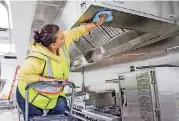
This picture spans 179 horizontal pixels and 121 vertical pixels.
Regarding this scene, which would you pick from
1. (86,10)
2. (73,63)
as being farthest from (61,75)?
(73,63)

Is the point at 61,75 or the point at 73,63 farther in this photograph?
the point at 73,63

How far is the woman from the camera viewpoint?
2162mm

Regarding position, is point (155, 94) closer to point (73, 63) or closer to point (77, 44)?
point (77, 44)

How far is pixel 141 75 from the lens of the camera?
242 centimetres

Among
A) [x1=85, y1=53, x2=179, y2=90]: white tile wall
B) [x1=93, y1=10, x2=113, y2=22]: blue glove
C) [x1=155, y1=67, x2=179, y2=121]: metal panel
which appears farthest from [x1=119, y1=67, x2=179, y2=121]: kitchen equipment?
[x1=93, y1=10, x2=113, y2=22]: blue glove

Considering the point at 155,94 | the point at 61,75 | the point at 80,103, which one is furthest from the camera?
the point at 80,103

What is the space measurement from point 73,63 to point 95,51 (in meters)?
2.12

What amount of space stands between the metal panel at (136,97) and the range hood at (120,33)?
597 millimetres

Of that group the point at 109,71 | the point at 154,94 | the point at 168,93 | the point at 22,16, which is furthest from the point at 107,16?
the point at 109,71

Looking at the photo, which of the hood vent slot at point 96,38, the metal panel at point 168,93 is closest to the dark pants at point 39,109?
the metal panel at point 168,93

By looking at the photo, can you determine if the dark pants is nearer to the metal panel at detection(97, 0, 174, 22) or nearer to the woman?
the woman

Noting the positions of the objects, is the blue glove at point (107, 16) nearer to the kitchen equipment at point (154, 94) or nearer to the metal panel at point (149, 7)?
the metal panel at point (149, 7)

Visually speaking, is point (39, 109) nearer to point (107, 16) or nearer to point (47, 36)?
point (47, 36)

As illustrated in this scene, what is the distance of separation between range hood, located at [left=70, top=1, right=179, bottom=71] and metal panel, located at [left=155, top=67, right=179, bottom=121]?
1.78ft
